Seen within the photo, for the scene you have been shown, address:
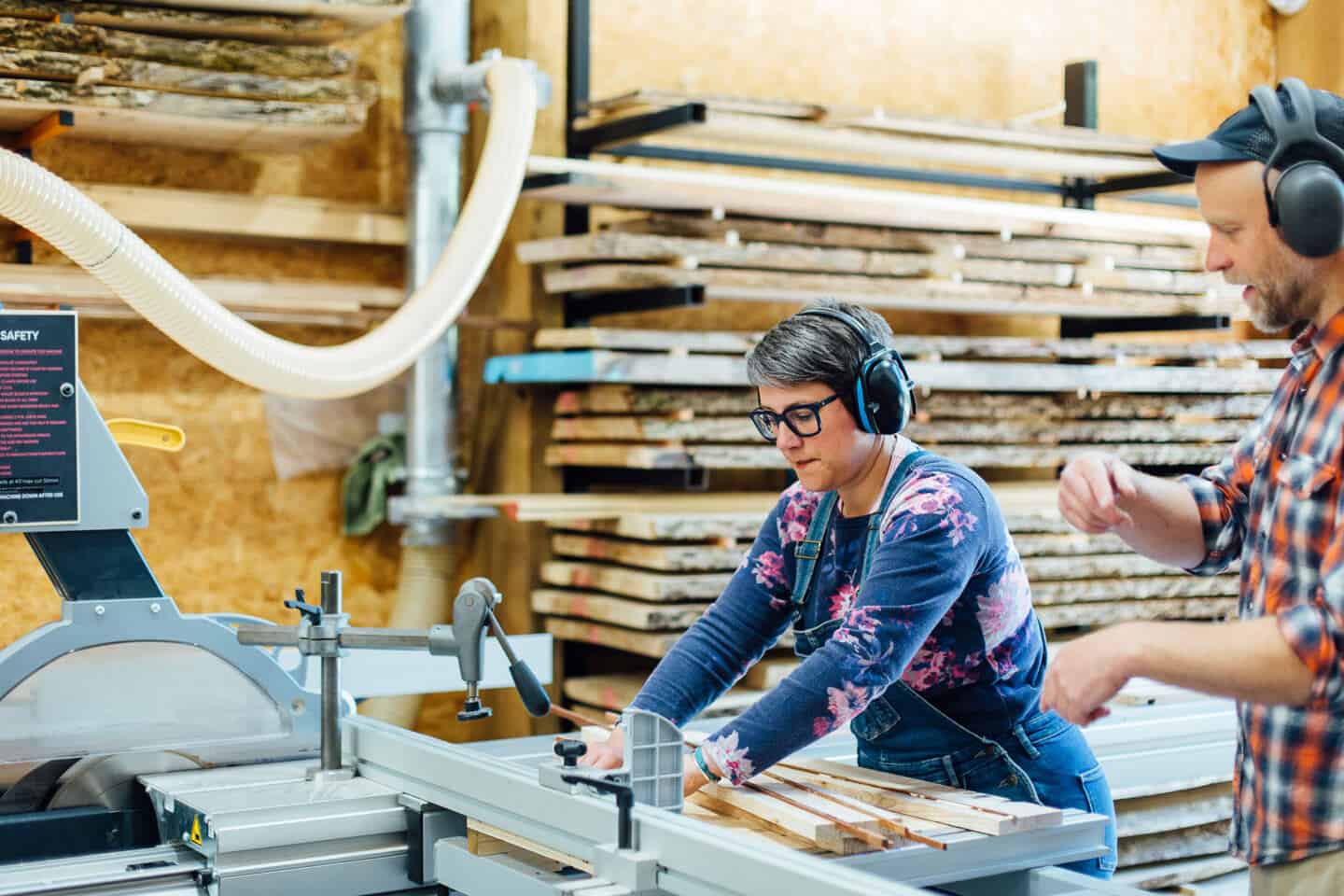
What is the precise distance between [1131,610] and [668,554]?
74.1 inches

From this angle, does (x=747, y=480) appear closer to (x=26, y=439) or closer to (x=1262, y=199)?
(x=26, y=439)

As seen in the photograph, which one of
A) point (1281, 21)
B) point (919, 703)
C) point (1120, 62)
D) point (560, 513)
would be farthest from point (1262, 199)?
point (1281, 21)

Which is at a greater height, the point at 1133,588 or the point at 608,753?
the point at 608,753

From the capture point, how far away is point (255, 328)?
13.0 ft

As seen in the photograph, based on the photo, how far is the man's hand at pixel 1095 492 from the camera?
5.87 ft

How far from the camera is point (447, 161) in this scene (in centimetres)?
494

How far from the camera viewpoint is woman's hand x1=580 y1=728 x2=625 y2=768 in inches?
88.3

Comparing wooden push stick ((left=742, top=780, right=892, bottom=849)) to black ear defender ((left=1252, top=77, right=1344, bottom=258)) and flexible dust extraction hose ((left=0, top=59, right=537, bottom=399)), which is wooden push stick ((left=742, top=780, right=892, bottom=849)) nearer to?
black ear defender ((left=1252, top=77, right=1344, bottom=258))

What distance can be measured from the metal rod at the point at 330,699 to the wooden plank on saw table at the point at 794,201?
2.03m

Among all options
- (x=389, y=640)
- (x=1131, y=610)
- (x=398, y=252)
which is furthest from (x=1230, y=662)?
(x=1131, y=610)

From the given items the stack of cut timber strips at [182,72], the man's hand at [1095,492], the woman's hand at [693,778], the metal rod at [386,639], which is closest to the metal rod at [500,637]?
the metal rod at [386,639]

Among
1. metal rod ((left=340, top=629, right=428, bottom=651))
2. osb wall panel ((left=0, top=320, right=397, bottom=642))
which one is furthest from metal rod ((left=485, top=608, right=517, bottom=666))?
osb wall panel ((left=0, top=320, right=397, bottom=642))

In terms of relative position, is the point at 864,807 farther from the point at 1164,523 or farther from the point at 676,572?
the point at 676,572

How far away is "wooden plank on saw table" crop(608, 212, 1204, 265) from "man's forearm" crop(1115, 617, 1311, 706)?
3.36 metres
